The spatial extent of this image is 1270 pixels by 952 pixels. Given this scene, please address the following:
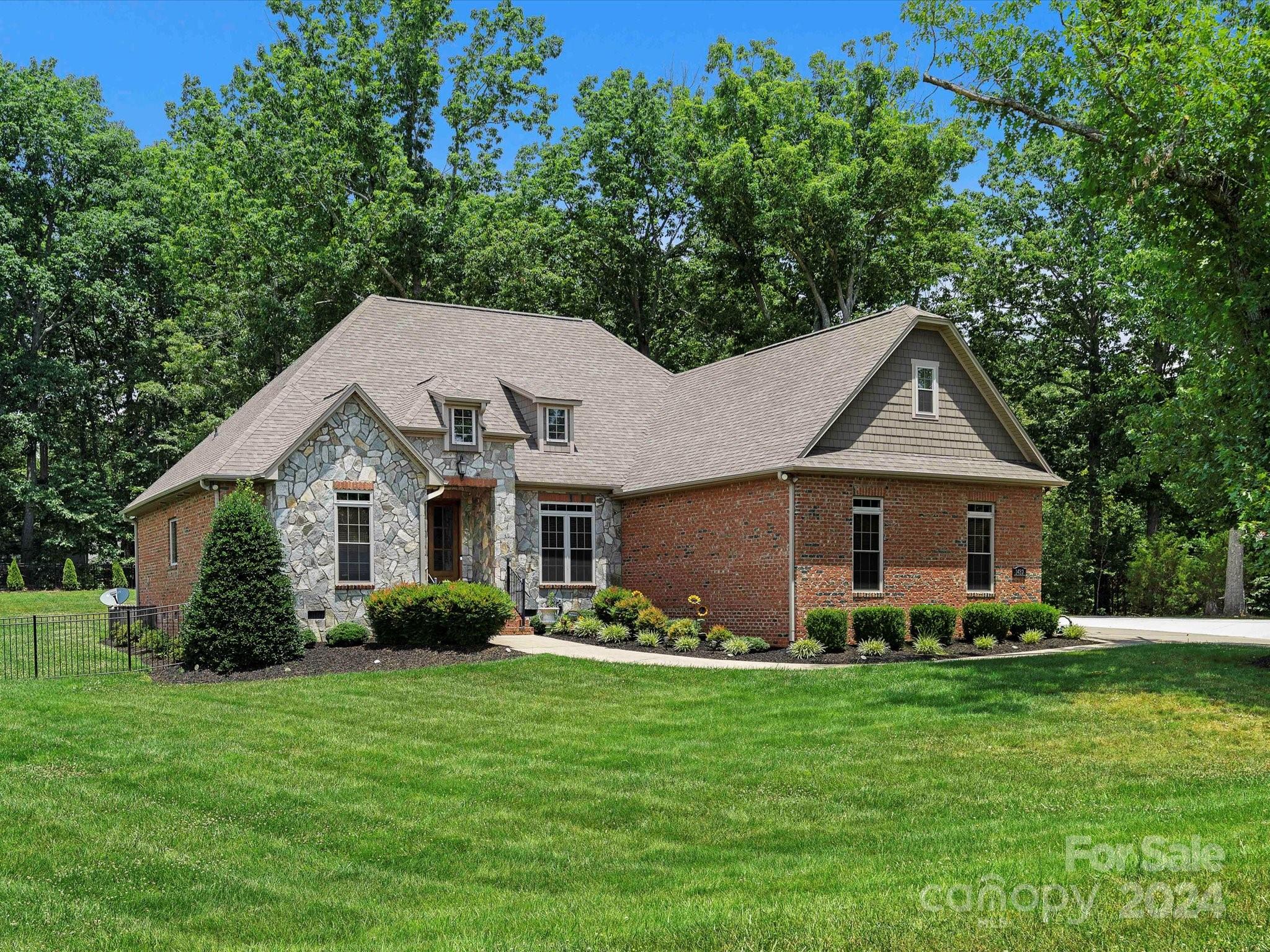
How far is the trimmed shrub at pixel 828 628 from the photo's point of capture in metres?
19.9

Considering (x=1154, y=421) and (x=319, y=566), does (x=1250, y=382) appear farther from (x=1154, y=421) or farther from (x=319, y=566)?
(x=319, y=566)

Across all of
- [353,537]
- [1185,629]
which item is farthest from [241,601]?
[1185,629]

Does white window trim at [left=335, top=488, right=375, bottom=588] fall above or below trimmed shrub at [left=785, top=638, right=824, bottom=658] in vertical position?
above

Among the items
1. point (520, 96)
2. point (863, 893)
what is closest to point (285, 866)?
point (863, 893)

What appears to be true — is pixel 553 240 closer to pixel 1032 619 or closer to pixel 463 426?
pixel 463 426

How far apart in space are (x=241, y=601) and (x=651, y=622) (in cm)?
790

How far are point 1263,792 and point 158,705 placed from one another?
12.8 m

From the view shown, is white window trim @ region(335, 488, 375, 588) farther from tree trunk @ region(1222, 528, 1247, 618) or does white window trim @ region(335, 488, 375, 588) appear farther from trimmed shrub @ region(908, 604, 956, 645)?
tree trunk @ region(1222, 528, 1247, 618)

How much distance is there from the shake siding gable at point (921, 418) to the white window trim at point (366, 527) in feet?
28.2

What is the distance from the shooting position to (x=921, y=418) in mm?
22609

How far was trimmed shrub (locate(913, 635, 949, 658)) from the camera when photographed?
1953cm

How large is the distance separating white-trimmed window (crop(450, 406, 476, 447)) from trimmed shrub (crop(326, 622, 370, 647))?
480 centimetres

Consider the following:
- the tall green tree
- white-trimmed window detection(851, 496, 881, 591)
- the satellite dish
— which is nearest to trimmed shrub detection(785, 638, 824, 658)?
white-trimmed window detection(851, 496, 881, 591)

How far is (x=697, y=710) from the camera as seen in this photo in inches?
572
